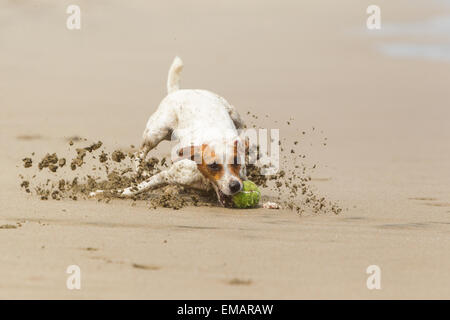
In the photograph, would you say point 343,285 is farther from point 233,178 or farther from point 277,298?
point 233,178

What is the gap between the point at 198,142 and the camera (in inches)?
312

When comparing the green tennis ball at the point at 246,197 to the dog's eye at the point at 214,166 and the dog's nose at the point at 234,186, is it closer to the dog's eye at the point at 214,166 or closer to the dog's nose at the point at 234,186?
the dog's nose at the point at 234,186

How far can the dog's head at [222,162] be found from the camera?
7582mm

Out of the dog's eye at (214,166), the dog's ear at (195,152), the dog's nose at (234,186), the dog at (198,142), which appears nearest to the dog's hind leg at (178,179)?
the dog at (198,142)

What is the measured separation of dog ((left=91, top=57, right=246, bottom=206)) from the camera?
7.62 metres

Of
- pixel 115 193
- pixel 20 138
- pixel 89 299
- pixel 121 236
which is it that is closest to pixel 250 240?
pixel 121 236

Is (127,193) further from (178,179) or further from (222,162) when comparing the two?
(222,162)

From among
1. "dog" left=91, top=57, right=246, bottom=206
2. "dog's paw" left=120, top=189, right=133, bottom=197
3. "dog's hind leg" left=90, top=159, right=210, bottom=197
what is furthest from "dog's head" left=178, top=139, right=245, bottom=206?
"dog's paw" left=120, top=189, right=133, bottom=197

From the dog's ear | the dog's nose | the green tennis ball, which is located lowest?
the green tennis ball

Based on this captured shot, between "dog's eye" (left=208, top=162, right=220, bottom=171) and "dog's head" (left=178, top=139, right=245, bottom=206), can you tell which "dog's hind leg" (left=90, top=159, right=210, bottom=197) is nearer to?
"dog's head" (left=178, top=139, right=245, bottom=206)

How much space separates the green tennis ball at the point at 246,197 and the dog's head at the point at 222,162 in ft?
0.33

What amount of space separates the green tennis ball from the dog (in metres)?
0.08

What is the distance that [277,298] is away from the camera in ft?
14.7

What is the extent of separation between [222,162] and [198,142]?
1.53 feet
